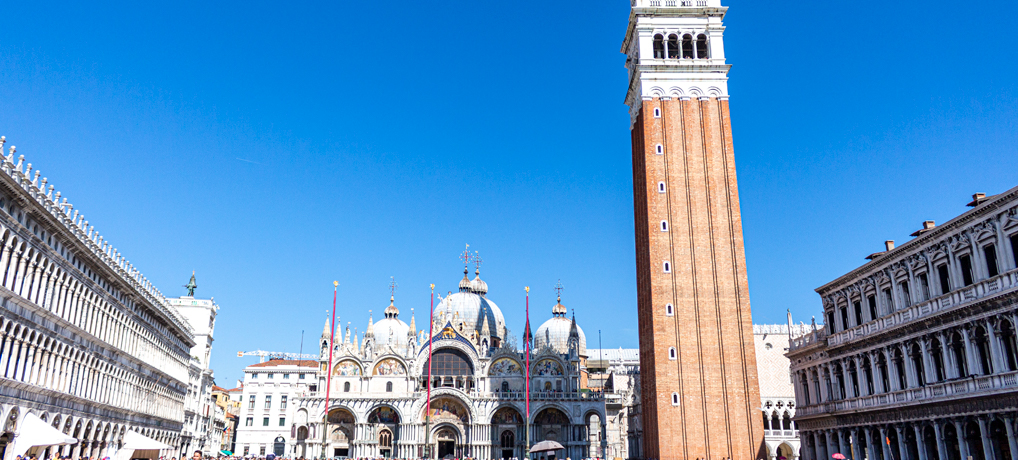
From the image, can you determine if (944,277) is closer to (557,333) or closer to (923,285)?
(923,285)

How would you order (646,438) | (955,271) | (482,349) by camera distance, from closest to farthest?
(955,271) < (646,438) < (482,349)

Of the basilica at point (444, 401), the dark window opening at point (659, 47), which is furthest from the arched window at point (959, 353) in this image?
the basilica at point (444, 401)

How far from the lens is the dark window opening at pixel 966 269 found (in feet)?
91.1

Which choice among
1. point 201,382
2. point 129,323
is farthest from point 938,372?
point 201,382

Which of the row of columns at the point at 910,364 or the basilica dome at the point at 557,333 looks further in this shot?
the basilica dome at the point at 557,333

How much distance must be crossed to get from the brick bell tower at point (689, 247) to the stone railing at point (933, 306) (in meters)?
8.12

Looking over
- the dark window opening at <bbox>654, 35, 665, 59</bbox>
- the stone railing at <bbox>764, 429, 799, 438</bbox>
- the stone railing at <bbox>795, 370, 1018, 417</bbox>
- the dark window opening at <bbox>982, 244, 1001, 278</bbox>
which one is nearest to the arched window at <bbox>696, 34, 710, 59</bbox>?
the dark window opening at <bbox>654, 35, 665, 59</bbox>

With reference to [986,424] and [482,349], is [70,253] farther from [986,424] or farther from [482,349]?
[482,349]

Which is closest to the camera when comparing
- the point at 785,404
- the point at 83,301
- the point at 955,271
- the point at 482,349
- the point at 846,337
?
the point at 955,271

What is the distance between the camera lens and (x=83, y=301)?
31188 millimetres

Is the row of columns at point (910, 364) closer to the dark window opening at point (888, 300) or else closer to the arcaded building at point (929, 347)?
the arcaded building at point (929, 347)

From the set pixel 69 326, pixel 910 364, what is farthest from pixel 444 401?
pixel 910 364

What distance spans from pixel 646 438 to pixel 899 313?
18774 millimetres

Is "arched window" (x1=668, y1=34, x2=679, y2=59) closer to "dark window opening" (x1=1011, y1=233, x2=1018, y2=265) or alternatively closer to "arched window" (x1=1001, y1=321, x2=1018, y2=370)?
"dark window opening" (x1=1011, y1=233, x2=1018, y2=265)
